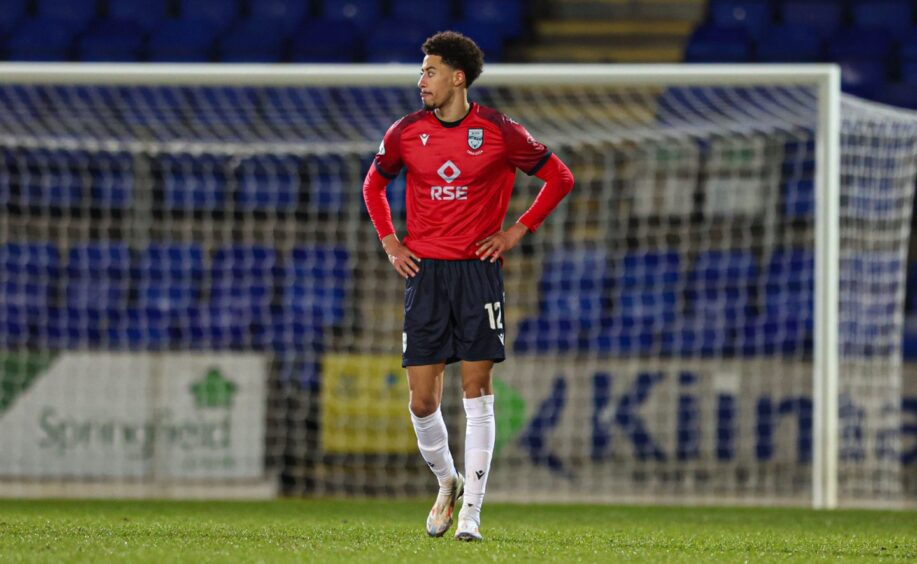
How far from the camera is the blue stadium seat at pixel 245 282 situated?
29.4 feet

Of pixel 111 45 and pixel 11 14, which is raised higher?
pixel 11 14

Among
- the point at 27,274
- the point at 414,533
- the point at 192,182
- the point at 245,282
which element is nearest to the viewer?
the point at 414,533

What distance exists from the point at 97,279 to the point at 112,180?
0.69 meters

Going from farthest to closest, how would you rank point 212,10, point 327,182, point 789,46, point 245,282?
point 212,10 < point 789,46 < point 327,182 < point 245,282

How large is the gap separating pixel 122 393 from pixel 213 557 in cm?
436

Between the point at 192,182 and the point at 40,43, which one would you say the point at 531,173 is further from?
the point at 40,43

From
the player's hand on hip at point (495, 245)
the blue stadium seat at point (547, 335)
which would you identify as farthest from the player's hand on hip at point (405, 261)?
the blue stadium seat at point (547, 335)

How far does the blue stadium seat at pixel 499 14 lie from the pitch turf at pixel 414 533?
5593 mm

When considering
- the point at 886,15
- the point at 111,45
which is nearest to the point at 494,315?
the point at 111,45

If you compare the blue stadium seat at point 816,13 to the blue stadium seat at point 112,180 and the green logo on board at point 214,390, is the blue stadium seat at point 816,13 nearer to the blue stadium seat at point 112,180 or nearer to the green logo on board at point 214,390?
the blue stadium seat at point 112,180

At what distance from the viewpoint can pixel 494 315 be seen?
13.9 ft

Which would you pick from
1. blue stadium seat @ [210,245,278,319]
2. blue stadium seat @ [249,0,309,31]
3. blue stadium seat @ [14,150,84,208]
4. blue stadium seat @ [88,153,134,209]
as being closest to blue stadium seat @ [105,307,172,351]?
blue stadium seat @ [210,245,278,319]

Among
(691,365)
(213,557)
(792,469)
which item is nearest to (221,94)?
(691,365)

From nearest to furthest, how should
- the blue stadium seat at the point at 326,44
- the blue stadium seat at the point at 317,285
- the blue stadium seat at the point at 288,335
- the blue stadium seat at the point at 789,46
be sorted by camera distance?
the blue stadium seat at the point at 288,335
the blue stadium seat at the point at 317,285
the blue stadium seat at the point at 326,44
the blue stadium seat at the point at 789,46
